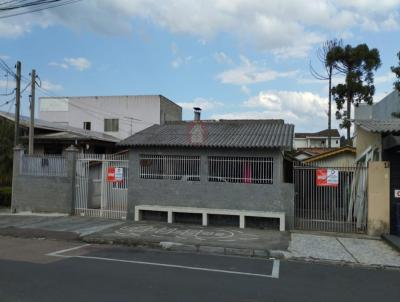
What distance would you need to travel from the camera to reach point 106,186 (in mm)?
16078

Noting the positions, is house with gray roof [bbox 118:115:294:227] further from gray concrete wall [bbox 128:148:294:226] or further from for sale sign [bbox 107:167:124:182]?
for sale sign [bbox 107:167:124:182]

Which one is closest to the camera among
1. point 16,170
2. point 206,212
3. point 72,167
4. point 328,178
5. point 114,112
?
point 328,178

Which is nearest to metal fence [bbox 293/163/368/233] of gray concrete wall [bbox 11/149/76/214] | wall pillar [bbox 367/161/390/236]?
wall pillar [bbox 367/161/390/236]

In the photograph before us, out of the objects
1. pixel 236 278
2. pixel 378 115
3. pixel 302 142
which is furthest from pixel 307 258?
pixel 302 142

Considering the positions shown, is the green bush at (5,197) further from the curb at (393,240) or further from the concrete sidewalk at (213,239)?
the curb at (393,240)

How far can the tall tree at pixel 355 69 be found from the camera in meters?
35.0

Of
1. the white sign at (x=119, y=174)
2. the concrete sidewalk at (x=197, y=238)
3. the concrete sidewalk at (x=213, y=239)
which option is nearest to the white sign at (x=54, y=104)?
the white sign at (x=119, y=174)

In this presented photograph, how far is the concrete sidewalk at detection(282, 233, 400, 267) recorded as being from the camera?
984cm

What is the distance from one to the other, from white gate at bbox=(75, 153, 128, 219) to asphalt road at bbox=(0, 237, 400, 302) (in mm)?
5671

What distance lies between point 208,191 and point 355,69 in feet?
85.4

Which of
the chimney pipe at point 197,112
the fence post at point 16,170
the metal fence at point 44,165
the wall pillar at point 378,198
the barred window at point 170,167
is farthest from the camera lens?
the chimney pipe at point 197,112

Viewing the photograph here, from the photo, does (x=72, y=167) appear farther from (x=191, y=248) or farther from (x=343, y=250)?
(x=343, y=250)

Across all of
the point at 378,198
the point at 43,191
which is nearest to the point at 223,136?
the point at 378,198

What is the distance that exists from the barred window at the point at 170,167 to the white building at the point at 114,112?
30.5 m
